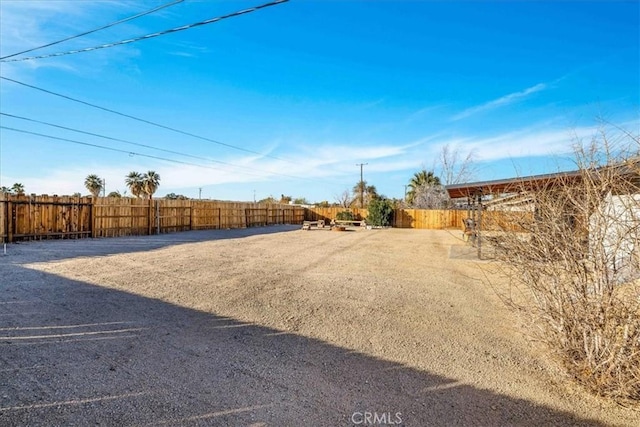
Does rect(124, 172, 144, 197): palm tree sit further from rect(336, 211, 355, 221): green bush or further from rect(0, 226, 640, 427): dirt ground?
rect(0, 226, 640, 427): dirt ground

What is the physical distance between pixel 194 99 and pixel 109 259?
1229cm

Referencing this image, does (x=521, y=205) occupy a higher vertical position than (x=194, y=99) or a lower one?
lower

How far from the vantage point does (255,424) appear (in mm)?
2324

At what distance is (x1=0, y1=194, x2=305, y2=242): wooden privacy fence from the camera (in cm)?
1271

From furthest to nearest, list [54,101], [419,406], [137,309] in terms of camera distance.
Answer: [54,101] < [137,309] < [419,406]

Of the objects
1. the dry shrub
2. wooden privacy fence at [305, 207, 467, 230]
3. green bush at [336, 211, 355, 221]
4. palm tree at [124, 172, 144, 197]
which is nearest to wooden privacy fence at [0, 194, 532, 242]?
wooden privacy fence at [305, 207, 467, 230]

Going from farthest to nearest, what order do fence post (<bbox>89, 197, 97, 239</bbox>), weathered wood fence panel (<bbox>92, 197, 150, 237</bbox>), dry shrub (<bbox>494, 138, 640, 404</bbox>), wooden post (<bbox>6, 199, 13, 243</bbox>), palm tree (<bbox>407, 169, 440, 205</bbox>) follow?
palm tree (<bbox>407, 169, 440, 205</bbox>) < weathered wood fence panel (<bbox>92, 197, 150, 237</bbox>) < fence post (<bbox>89, 197, 97, 239</bbox>) < wooden post (<bbox>6, 199, 13, 243</bbox>) < dry shrub (<bbox>494, 138, 640, 404</bbox>)

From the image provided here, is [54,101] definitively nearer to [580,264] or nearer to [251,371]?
[251,371]

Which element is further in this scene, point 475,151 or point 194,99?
point 475,151

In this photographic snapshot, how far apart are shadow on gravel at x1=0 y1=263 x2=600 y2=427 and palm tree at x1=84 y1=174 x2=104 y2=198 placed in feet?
121

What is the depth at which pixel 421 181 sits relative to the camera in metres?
37.9

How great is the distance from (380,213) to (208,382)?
88.2 ft

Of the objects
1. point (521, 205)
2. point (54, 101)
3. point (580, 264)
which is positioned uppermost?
point (54, 101)

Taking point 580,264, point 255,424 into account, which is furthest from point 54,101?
point 580,264
